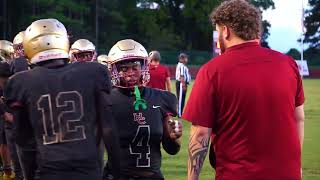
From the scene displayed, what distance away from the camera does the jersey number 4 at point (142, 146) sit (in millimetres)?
5160

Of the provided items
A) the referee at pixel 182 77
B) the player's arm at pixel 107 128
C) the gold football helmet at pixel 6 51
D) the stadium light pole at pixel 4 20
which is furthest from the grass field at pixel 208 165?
the stadium light pole at pixel 4 20

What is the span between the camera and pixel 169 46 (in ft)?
240

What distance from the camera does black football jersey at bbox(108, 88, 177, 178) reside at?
515 cm

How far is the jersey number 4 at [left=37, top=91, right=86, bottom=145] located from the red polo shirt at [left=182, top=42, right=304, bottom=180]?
0.68 meters

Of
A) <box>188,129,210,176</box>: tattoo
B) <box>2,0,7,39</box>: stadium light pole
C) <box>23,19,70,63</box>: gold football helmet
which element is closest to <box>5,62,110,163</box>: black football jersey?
<box>23,19,70,63</box>: gold football helmet

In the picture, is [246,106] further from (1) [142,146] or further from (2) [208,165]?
(2) [208,165]

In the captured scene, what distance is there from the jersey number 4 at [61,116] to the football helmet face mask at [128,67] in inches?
44.3

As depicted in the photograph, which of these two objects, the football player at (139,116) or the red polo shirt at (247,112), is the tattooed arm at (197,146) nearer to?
the red polo shirt at (247,112)

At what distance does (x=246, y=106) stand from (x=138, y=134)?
133 centimetres

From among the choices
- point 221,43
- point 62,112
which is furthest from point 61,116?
point 221,43

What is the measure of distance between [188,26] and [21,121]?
7395cm

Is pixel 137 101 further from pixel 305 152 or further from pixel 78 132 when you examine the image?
pixel 305 152

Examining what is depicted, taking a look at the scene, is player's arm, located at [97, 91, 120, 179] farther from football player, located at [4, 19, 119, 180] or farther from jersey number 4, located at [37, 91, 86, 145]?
jersey number 4, located at [37, 91, 86, 145]

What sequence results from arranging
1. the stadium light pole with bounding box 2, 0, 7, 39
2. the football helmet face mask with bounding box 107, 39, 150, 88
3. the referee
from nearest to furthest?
the football helmet face mask with bounding box 107, 39, 150, 88, the referee, the stadium light pole with bounding box 2, 0, 7, 39
